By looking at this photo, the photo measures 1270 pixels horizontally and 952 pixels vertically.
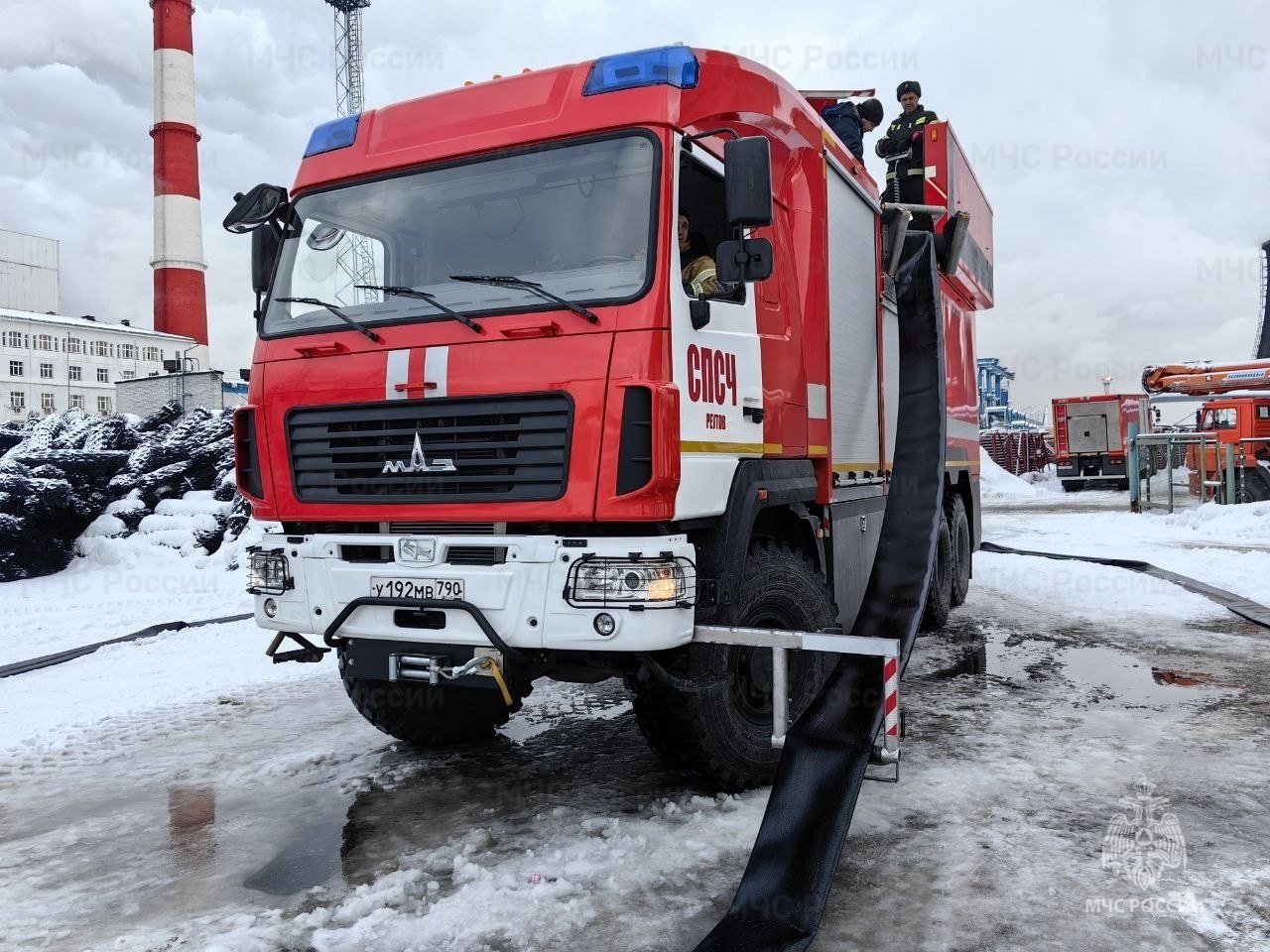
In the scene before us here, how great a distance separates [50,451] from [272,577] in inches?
361

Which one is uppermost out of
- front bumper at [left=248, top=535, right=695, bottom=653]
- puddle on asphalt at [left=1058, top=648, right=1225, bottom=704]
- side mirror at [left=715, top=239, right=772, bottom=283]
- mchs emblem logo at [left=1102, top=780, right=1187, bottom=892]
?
side mirror at [left=715, top=239, right=772, bottom=283]

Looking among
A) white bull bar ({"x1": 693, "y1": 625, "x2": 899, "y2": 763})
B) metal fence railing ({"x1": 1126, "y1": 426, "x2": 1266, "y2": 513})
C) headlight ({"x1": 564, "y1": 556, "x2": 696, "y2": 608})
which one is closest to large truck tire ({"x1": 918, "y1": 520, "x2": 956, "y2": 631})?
white bull bar ({"x1": 693, "y1": 625, "x2": 899, "y2": 763})

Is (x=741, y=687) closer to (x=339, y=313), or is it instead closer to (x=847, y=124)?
(x=339, y=313)

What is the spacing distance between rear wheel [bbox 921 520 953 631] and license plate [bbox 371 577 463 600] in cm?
504

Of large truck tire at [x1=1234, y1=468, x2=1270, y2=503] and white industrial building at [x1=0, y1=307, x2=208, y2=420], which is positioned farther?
white industrial building at [x1=0, y1=307, x2=208, y2=420]

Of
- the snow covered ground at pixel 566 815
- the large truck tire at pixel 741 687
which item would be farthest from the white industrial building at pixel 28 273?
the large truck tire at pixel 741 687

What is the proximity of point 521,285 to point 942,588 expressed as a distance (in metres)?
5.46

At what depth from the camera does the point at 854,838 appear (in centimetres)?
388

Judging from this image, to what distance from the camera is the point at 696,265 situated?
425 cm

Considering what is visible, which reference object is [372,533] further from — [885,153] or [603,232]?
[885,153]

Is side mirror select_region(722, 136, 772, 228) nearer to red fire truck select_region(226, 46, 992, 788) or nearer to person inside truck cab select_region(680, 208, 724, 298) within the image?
red fire truck select_region(226, 46, 992, 788)

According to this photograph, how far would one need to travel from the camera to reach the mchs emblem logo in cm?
355

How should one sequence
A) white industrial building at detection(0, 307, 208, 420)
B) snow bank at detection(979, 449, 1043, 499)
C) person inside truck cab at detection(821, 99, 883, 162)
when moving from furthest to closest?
white industrial building at detection(0, 307, 208, 420)
snow bank at detection(979, 449, 1043, 499)
person inside truck cab at detection(821, 99, 883, 162)

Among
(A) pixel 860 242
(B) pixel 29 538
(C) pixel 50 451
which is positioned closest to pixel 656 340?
(A) pixel 860 242
